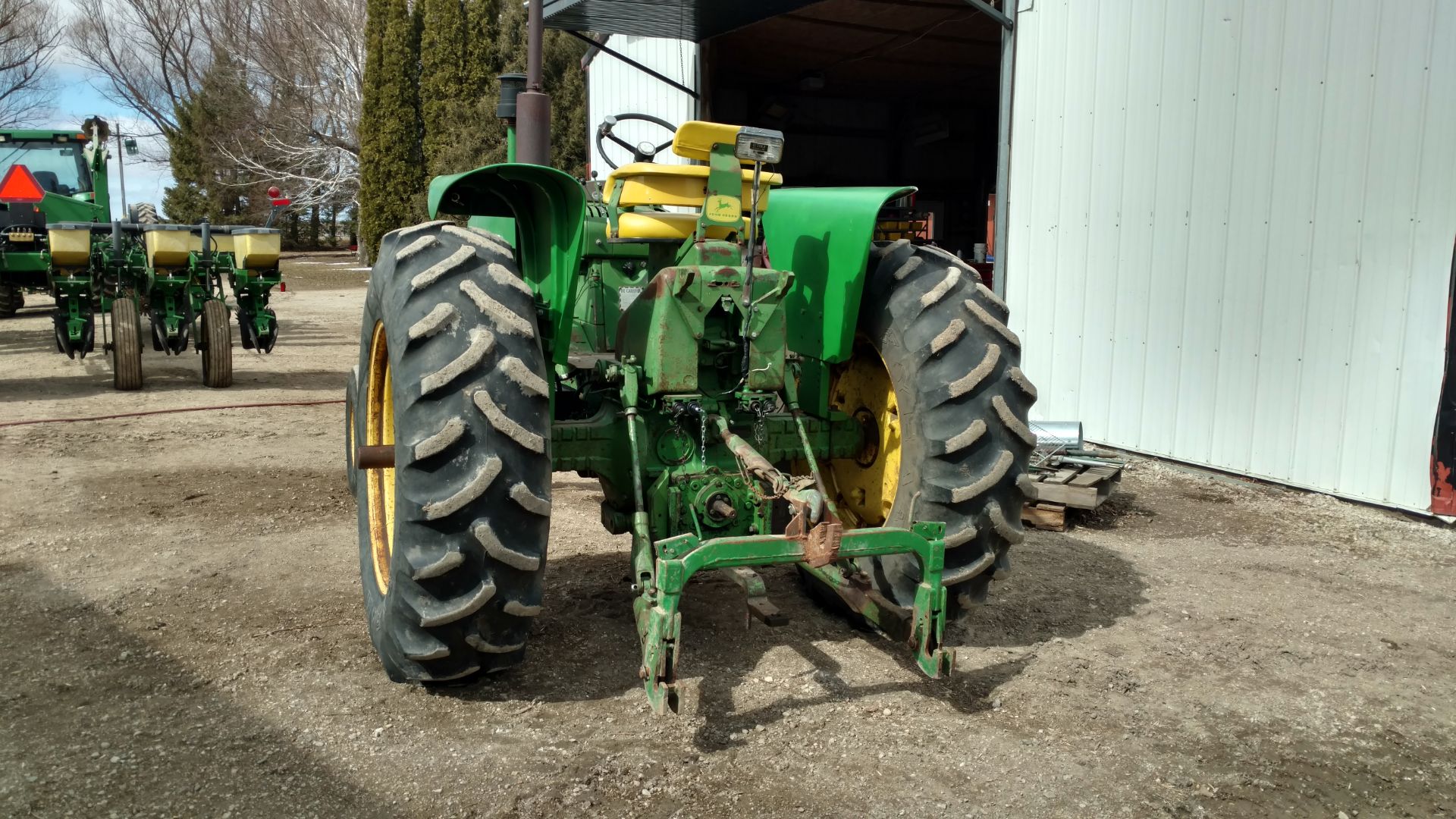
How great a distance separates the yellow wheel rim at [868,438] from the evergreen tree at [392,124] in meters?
24.8

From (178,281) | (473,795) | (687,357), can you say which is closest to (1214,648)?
(687,357)

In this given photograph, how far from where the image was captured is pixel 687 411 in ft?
11.4

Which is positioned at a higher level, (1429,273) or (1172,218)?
(1172,218)

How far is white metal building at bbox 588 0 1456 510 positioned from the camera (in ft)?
19.0

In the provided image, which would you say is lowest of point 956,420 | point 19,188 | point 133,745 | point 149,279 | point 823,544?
point 133,745

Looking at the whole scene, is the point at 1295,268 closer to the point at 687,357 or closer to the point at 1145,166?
the point at 1145,166

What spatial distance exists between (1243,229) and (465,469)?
5329mm

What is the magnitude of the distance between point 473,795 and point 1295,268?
18.0 feet

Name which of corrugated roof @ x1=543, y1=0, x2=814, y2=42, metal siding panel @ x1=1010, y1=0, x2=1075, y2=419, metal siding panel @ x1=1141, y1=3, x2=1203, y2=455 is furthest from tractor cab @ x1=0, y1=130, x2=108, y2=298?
metal siding panel @ x1=1141, y1=3, x2=1203, y2=455

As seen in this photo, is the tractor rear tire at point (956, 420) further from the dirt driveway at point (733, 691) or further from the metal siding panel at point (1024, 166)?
the metal siding panel at point (1024, 166)

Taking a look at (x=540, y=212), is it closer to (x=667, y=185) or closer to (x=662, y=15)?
(x=667, y=185)

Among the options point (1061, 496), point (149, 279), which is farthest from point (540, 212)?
point (149, 279)

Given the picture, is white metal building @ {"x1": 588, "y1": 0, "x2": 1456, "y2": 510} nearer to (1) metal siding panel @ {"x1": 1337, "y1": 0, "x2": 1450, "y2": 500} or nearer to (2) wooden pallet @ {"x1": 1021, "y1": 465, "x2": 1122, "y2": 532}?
(1) metal siding panel @ {"x1": 1337, "y1": 0, "x2": 1450, "y2": 500}

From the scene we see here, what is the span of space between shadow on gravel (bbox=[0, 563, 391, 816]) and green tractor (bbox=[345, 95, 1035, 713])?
0.43 m
